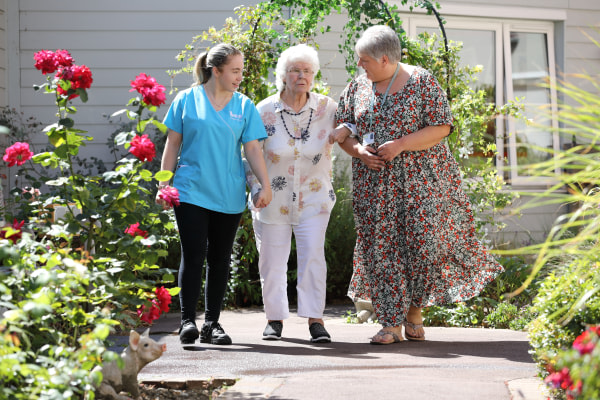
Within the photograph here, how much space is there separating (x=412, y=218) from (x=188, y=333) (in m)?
1.34

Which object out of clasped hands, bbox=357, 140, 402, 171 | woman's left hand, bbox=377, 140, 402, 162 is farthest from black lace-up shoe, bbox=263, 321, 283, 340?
woman's left hand, bbox=377, 140, 402, 162

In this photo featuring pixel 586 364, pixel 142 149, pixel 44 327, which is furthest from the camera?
pixel 142 149

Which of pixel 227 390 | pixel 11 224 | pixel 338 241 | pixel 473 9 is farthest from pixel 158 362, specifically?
pixel 473 9

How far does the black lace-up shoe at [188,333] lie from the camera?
4336 millimetres

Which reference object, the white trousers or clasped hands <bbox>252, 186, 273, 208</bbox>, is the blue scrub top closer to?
clasped hands <bbox>252, 186, 273, 208</bbox>

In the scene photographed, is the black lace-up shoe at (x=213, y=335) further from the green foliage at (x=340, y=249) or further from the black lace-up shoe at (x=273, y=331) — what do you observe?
the green foliage at (x=340, y=249)

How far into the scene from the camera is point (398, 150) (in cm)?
439

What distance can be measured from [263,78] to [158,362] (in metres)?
3.61

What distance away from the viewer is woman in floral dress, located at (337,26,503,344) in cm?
445

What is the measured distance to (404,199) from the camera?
14.8 ft

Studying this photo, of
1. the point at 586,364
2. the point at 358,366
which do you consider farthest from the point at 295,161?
the point at 586,364

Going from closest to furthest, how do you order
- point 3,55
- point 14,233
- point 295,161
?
point 14,233
point 295,161
point 3,55

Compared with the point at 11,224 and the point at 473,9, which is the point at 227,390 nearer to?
the point at 11,224

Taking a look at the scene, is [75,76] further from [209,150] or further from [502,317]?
[502,317]
